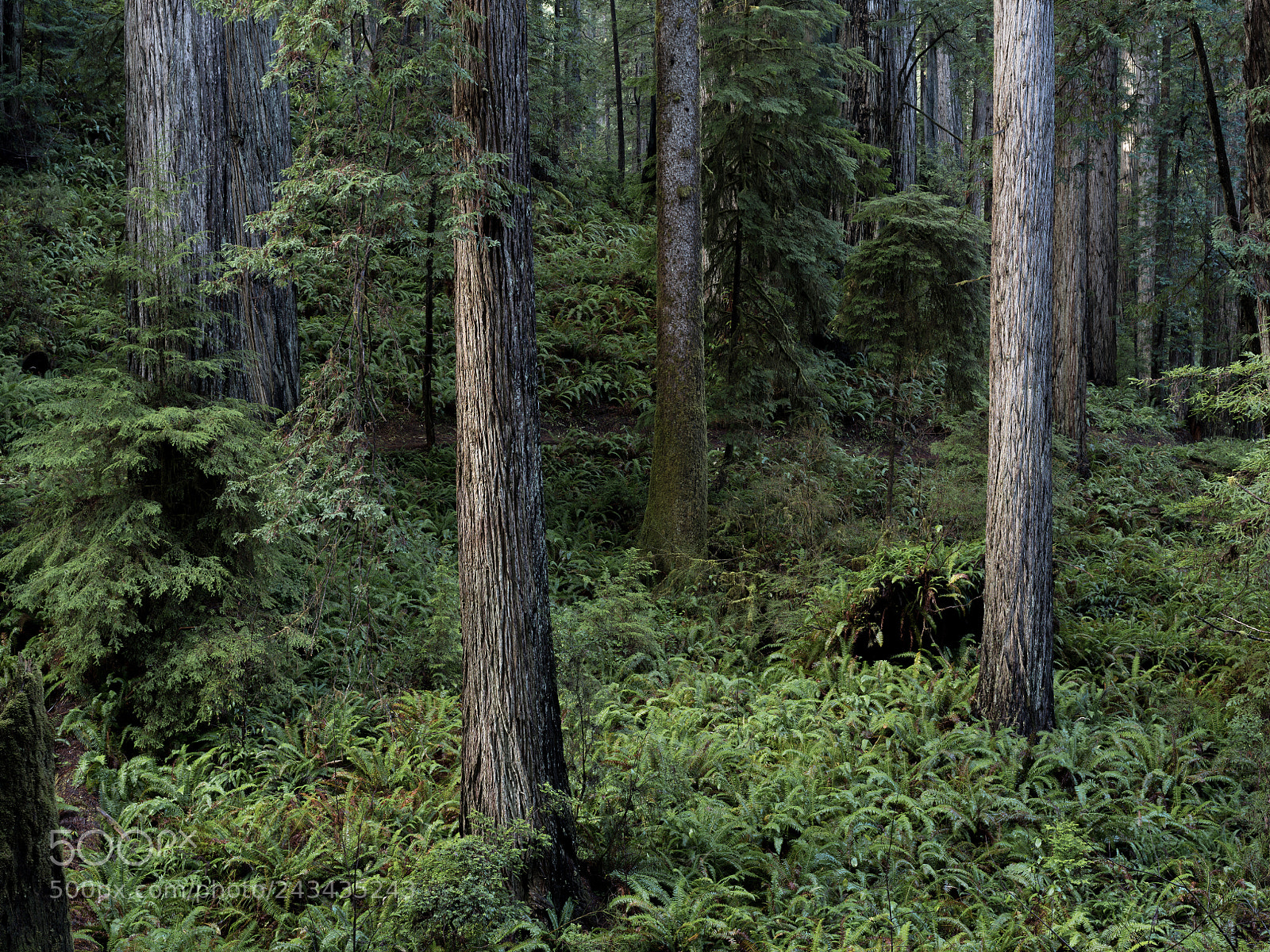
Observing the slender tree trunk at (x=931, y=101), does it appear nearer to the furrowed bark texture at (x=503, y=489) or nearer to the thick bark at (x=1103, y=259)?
the thick bark at (x=1103, y=259)

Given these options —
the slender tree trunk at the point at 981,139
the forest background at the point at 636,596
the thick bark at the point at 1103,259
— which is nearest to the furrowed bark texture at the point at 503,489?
the forest background at the point at 636,596

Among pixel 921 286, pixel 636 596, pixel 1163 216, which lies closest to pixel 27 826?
pixel 636 596

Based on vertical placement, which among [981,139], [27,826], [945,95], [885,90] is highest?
[945,95]

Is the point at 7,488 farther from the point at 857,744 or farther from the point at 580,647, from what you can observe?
the point at 857,744

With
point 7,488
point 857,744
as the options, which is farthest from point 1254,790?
point 7,488

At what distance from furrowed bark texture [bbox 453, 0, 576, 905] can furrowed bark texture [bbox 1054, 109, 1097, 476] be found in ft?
33.2

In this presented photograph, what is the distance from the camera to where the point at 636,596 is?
245 inches

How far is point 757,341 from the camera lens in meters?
9.93

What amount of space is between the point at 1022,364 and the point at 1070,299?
7.04 meters

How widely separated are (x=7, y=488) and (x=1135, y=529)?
12221 mm

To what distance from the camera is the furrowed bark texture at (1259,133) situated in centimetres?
658

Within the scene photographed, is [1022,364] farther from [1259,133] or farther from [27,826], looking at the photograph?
[27,826]

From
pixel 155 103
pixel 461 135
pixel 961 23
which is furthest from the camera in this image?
pixel 961 23

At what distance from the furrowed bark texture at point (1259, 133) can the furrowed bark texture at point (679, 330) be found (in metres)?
4.99
